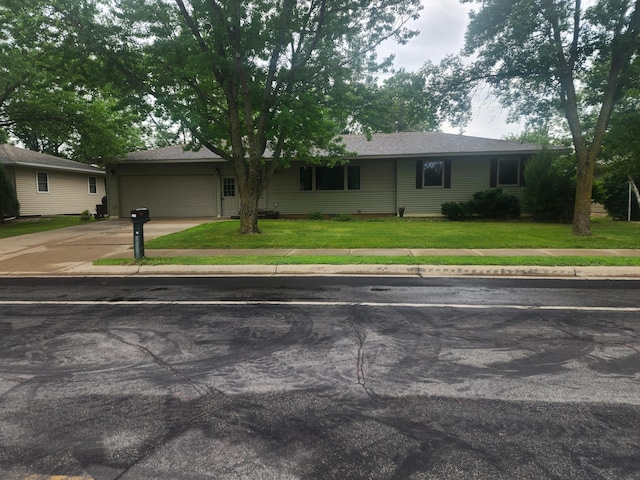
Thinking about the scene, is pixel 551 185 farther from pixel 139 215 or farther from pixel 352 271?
pixel 139 215

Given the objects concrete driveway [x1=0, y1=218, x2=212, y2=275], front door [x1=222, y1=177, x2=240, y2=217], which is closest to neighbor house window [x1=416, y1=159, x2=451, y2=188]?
front door [x1=222, y1=177, x2=240, y2=217]

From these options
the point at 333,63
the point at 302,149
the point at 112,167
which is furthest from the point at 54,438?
the point at 112,167

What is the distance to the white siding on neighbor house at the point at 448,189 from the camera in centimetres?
2139

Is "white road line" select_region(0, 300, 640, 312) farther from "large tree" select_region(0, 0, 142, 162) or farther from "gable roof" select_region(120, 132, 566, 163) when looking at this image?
"gable roof" select_region(120, 132, 566, 163)

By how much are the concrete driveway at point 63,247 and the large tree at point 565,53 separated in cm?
1322

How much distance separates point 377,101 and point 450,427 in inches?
515

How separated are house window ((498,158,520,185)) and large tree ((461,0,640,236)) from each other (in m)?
5.78

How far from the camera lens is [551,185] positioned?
1905 centimetres

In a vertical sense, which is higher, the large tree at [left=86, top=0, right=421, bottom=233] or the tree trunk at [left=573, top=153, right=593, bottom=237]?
the large tree at [left=86, top=0, right=421, bottom=233]

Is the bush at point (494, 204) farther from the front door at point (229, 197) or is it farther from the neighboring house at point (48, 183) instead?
the neighboring house at point (48, 183)

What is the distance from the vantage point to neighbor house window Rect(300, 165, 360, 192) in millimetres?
22547

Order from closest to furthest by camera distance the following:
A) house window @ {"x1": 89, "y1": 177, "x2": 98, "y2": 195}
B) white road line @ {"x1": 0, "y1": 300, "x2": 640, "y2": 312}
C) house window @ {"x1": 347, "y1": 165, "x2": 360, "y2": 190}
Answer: white road line @ {"x1": 0, "y1": 300, "x2": 640, "y2": 312}
house window @ {"x1": 347, "y1": 165, "x2": 360, "y2": 190}
house window @ {"x1": 89, "y1": 177, "x2": 98, "y2": 195}

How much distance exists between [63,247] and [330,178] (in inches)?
524

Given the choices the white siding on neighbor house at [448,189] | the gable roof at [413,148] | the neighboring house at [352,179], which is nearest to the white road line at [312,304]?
the gable roof at [413,148]
